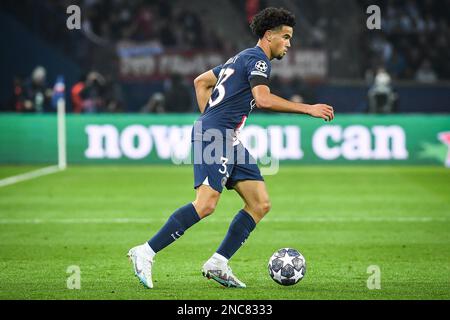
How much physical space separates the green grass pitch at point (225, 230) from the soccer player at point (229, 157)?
0.31m

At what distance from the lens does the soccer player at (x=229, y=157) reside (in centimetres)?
786

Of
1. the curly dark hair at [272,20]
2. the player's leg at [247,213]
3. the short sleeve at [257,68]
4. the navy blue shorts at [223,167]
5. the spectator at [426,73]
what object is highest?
Answer: the spectator at [426,73]

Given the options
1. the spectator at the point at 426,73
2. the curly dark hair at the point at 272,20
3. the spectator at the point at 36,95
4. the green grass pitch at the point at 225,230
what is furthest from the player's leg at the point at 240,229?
the spectator at the point at 426,73

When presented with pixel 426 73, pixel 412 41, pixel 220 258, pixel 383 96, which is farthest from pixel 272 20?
pixel 412 41

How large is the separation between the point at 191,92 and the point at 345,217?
47.6ft

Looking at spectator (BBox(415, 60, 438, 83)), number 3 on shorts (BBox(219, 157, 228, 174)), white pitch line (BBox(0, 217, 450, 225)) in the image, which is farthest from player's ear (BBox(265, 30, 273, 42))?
spectator (BBox(415, 60, 438, 83))

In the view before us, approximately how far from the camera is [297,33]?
28.2 metres

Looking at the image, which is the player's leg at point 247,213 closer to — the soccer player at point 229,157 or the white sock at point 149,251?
the soccer player at point 229,157

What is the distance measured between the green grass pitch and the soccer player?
1.00ft

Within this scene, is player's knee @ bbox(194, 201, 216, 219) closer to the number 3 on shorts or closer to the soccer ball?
the number 3 on shorts

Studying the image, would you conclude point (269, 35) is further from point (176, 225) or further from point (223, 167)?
point (176, 225)

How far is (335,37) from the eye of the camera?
1104 inches

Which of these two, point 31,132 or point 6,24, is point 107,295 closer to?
point 31,132

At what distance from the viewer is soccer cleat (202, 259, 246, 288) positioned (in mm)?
7996
